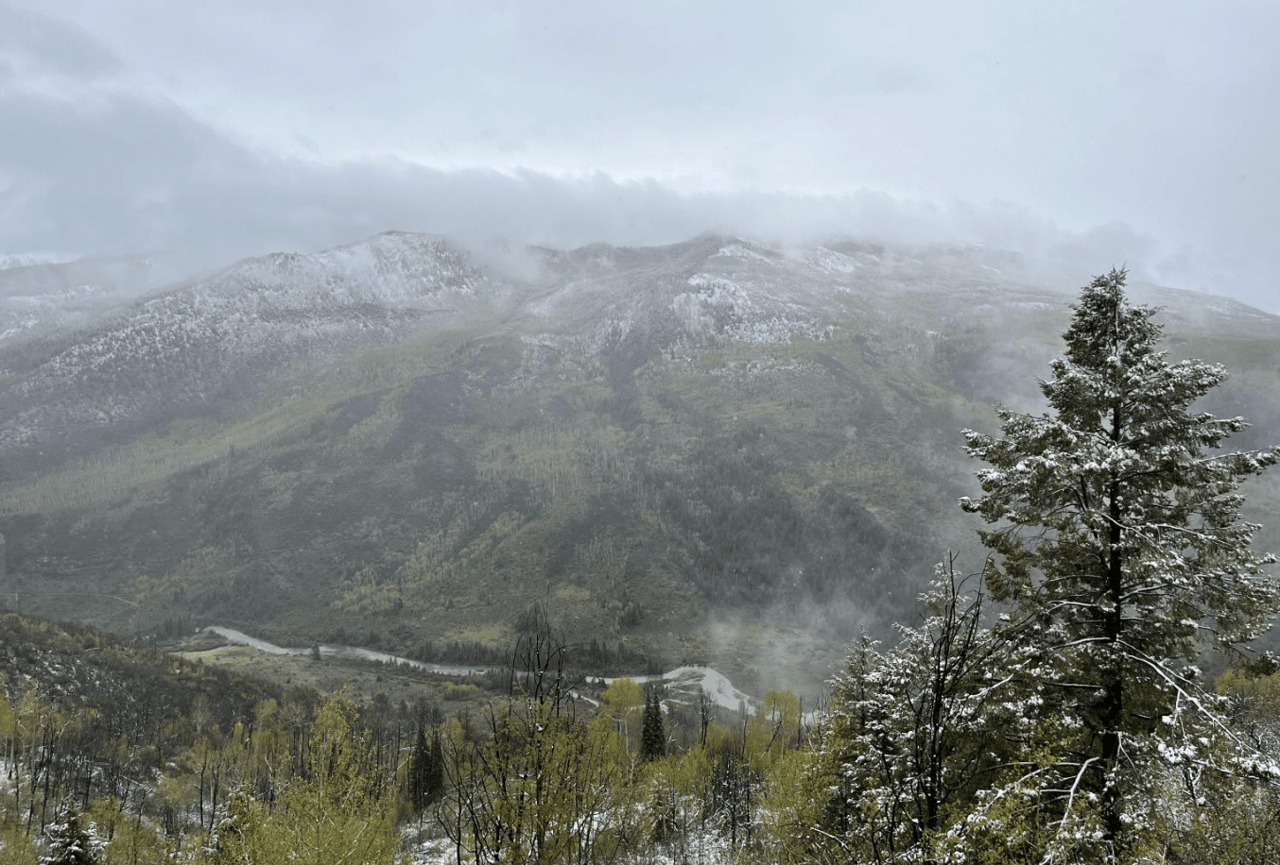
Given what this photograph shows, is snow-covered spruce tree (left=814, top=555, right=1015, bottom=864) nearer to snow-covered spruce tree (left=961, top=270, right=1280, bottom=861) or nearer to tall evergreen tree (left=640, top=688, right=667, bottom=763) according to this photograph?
snow-covered spruce tree (left=961, top=270, right=1280, bottom=861)

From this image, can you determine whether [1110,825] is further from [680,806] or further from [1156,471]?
[680,806]

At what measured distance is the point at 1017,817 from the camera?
10.6m

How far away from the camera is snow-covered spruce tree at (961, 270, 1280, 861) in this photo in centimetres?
1116

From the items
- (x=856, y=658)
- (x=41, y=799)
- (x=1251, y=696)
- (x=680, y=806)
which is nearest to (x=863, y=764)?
(x=856, y=658)

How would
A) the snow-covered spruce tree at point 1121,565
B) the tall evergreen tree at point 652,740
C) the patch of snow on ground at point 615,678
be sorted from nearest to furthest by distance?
the snow-covered spruce tree at point 1121,565, the tall evergreen tree at point 652,740, the patch of snow on ground at point 615,678

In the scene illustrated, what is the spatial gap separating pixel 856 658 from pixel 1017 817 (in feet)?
61.4

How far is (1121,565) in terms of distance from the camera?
39.2 feet

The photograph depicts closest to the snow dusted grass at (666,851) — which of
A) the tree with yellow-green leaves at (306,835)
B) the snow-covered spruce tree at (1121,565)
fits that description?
the tree with yellow-green leaves at (306,835)

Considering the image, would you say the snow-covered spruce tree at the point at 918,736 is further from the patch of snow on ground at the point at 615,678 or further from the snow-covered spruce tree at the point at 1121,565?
the patch of snow on ground at the point at 615,678

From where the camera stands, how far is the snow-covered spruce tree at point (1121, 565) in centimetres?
1116

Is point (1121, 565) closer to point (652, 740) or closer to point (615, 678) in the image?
point (652, 740)

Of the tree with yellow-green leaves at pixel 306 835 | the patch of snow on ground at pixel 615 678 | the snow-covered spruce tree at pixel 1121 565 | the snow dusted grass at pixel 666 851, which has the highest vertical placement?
the snow-covered spruce tree at pixel 1121 565

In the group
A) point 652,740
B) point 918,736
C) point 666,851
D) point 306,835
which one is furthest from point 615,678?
point 918,736

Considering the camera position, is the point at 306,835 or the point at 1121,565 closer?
the point at 1121,565
